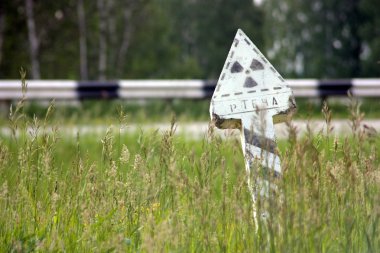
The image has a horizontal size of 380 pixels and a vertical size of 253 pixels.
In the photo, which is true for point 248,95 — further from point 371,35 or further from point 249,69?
point 371,35

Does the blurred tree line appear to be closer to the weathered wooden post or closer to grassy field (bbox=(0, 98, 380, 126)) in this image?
grassy field (bbox=(0, 98, 380, 126))

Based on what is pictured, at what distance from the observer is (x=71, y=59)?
2784cm

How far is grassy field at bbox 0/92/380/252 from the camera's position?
99.7 inches

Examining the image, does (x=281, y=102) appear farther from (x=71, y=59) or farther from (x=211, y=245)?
(x=71, y=59)

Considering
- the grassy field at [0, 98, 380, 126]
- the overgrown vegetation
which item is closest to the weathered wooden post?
the overgrown vegetation

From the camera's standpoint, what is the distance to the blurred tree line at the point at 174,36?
75.6 feet

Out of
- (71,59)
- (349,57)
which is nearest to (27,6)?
(71,59)

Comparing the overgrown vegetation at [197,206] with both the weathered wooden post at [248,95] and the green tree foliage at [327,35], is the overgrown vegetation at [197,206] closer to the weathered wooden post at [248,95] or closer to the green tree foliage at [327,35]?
the weathered wooden post at [248,95]

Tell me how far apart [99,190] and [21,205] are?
1.24 feet

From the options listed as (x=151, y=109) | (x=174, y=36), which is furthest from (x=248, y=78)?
(x=174, y=36)

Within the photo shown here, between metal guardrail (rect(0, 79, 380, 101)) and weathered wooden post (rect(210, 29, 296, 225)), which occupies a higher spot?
weathered wooden post (rect(210, 29, 296, 225))

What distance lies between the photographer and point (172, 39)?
43688 mm

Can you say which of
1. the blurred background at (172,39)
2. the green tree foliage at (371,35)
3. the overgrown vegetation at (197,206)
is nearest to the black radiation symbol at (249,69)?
the overgrown vegetation at (197,206)

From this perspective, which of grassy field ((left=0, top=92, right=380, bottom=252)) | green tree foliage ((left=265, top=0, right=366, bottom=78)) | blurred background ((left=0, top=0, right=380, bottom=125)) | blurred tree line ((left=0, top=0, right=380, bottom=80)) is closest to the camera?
grassy field ((left=0, top=92, right=380, bottom=252))
